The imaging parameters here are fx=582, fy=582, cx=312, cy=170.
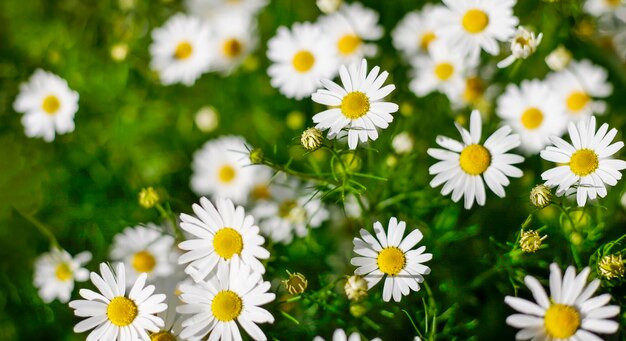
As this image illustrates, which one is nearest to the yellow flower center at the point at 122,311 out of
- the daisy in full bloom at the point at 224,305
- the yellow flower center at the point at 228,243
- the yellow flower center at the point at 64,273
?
the daisy in full bloom at the point at 224,305

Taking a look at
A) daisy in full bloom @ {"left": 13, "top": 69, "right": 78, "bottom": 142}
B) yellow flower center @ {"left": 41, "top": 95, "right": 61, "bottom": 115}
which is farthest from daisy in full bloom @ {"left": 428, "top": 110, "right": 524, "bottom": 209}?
yellow flower center @ {"left": 41, "top": 95, "right": 61, "bottom": 115}

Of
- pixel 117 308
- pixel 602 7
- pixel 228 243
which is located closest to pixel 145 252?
pixel 117 308

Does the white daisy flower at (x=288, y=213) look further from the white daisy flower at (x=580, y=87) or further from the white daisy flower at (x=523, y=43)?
the white daisy flower at (x=580, y=87)

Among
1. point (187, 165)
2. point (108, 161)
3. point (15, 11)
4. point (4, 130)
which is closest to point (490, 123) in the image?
point (187, 165)

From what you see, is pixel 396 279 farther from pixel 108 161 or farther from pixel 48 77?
pixel 48 77

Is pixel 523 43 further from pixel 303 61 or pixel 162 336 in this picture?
pixel 162 336

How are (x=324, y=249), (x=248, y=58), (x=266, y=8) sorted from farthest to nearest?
(x=266, y=8) < (x=248, y=58) < (x=324, y=249)
